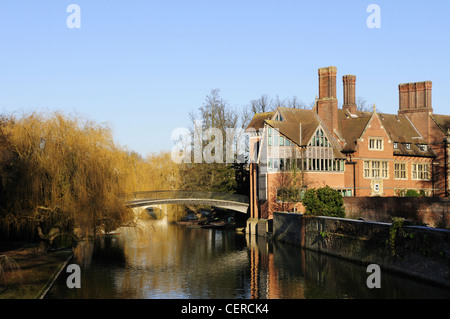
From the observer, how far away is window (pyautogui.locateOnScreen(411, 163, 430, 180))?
169ft

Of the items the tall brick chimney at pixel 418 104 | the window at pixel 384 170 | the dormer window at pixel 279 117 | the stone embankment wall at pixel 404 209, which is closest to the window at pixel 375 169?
the window at pixel 384 170

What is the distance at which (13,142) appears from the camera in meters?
28.0

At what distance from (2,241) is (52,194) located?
5102 millimetres

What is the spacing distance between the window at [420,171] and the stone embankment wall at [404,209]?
12.6m

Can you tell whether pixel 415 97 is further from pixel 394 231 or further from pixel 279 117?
pixel 394 231

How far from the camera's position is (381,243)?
88.2 feet

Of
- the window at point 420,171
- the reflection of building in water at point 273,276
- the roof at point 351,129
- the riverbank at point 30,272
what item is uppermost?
the roof at point 351,129

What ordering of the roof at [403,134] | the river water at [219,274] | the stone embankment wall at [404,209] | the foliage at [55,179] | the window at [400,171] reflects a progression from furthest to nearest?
the roof at [403,134] → the window at [400,171] → the stone embankment wall at [404,209] → the foliage at [55,179] → the river water at [219,274]

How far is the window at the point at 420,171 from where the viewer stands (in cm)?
5150

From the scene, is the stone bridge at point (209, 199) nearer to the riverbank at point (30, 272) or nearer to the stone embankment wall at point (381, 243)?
the stone embankment wall at point (381, 243)

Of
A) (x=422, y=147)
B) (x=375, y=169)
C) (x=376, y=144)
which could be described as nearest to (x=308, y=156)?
(x=375, y=169)
